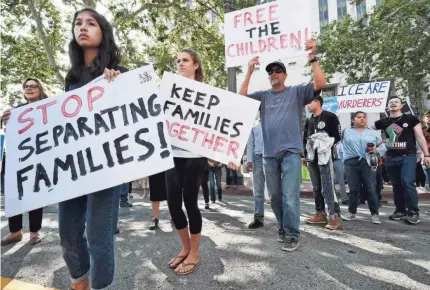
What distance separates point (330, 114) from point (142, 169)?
3299mm

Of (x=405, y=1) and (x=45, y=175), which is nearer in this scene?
(x=45, y=175)

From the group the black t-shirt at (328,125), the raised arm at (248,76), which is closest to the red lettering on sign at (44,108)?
the raised arm at (248,76)

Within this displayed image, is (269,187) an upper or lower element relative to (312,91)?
lower

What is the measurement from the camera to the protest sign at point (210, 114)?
9.59ft

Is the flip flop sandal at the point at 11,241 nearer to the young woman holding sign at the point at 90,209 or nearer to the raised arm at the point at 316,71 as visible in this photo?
the young woman holding sign at the point at 90,209

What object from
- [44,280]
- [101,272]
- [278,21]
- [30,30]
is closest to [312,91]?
[278,21]

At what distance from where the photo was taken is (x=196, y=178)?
2.68m

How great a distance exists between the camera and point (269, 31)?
148 inches

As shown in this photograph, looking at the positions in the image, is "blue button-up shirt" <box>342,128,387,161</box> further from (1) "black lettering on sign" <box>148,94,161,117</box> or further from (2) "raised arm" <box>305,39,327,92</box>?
(1) "black lettering on sign" <box>148,94,161,117</box>

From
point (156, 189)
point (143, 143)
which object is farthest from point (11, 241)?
point (143, 143)

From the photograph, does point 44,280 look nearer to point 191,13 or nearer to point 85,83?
point 85,83

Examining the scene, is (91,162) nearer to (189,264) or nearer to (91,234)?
(91,234)

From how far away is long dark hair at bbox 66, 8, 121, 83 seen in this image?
2138mm

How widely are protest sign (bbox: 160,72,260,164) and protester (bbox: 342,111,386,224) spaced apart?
2.58 metres
